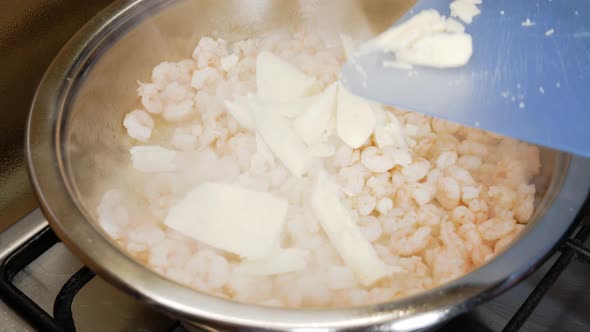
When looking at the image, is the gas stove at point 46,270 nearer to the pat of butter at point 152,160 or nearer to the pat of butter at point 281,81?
the pat of butter at point 152,160

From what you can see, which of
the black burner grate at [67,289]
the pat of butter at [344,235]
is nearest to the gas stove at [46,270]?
the black burner grate at [67,289]

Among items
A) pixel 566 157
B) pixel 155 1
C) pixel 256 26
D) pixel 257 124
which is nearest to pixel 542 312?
pixel 566 157

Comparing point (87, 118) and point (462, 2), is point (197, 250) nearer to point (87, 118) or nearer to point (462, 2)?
point (87, 118)

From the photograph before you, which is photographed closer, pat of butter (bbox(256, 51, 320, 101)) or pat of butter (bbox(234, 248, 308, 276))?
pat of butter (bbox(234, 248, 308, 276))

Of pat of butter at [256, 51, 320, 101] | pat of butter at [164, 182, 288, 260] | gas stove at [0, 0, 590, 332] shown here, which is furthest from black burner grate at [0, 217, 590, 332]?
pat of butter at [256, 51, 320, 101]

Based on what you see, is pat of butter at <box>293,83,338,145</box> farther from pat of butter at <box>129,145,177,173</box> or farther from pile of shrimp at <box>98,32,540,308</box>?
pat of butter at <box>129,145,177,173</box>

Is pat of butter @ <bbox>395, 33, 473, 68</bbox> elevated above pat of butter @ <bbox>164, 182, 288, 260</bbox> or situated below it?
above
